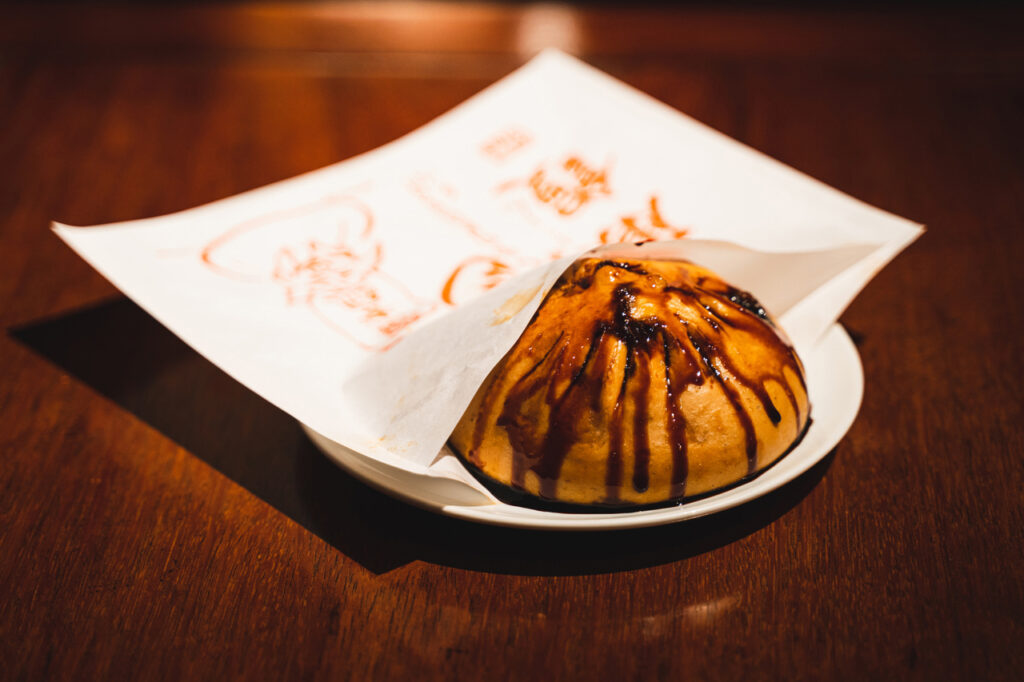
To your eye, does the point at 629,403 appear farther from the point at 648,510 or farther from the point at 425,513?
the point at 425,513

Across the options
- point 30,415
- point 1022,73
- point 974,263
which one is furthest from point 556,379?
point 1022,73

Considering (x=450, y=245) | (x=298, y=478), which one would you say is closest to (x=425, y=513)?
(x=298, y=478)

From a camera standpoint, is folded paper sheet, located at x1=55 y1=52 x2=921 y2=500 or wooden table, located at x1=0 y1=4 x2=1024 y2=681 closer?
wooden table, located at x1=0 y1=4 x2=1024 y2=681

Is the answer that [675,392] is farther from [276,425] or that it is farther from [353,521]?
[276,425]

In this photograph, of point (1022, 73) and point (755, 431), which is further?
point (1022, 73)

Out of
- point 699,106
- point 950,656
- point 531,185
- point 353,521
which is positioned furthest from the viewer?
point 699,106

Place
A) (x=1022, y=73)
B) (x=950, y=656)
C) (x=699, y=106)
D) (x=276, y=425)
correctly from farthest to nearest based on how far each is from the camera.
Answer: (x=1022, y=73) → (x=699, y=106) → (x=276, y=425) → (x=950, y=656)

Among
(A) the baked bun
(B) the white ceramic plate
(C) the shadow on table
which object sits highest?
(A) the baked bun

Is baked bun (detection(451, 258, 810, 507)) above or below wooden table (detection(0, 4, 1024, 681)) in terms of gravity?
above
